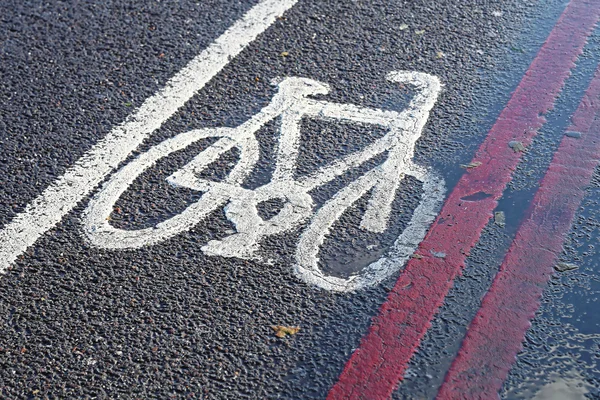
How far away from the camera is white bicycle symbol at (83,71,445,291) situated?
118 inches

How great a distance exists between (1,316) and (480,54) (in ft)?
8.51

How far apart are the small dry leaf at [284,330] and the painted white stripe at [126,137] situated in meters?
1.03

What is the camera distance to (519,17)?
444 cm

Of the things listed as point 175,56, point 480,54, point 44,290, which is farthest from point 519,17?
point 44,290

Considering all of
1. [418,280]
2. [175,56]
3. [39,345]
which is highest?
[175,56]

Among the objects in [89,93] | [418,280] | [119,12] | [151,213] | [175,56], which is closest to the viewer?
[418,280]

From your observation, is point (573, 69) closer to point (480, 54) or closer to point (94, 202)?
Answer: point (480, 54)

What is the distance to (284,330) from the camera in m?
2.65

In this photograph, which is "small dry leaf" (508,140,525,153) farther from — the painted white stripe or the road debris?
the painted white stripe

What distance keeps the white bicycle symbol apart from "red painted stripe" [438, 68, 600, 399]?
1.16 feet

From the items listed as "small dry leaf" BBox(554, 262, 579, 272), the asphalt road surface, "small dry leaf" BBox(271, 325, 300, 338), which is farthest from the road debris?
"small dry leaf" BBox(271, 325, 300, 338)

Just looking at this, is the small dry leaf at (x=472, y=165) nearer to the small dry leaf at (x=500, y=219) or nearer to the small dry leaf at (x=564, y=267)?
the small dry leaf at (x=500, y=219)

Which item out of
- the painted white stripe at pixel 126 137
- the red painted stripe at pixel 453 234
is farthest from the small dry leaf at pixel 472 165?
the painted white stripe at pixel 126 137

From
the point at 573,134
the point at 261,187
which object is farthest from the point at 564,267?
the point at 261,187
